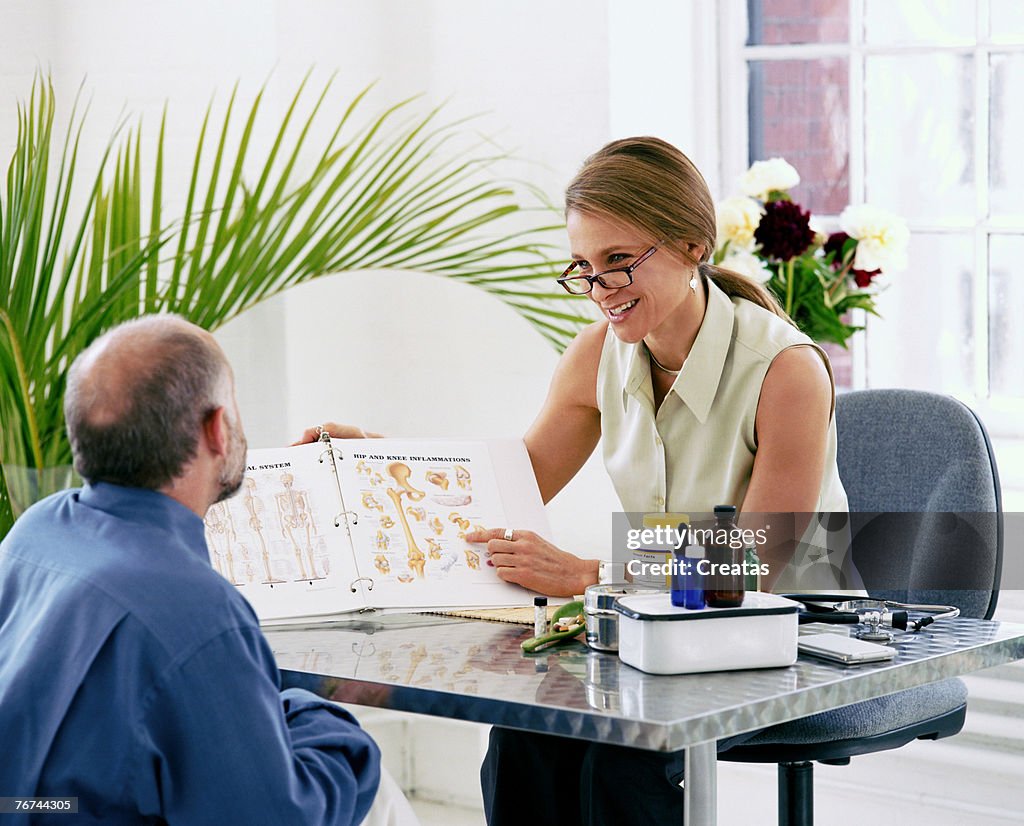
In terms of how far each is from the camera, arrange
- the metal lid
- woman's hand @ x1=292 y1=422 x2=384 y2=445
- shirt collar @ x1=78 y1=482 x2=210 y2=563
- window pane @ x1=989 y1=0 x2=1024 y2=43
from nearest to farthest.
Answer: shirt collar @ x1=78 y1=482 x2=210 y2=563 → the metal lid → woman's hand @ x1=292 y1=422 x2=384 y2=445 → window pane @ x1=989 y1=0 x2=1024 y2=43

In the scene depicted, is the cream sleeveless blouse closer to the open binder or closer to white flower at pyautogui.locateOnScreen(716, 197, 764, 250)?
the open binder

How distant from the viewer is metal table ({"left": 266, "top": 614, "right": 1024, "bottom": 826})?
4.95 ft

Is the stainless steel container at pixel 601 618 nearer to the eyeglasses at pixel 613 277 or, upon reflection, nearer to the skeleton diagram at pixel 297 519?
the skeleton diagram at pixel 297 519

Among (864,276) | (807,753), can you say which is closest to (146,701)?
(807,753)

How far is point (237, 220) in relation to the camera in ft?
9.82

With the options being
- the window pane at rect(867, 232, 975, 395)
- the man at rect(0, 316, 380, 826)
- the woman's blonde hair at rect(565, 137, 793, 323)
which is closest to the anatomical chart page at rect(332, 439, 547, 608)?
the woman's blonde hair at rect(565, 137, 793, 323)

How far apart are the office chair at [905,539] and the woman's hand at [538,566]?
0.33m

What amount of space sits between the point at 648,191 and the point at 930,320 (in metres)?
1.51

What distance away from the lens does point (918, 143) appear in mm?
3553

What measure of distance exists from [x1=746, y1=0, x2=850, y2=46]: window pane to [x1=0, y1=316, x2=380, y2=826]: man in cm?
251

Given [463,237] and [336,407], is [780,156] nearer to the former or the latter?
[463,237]

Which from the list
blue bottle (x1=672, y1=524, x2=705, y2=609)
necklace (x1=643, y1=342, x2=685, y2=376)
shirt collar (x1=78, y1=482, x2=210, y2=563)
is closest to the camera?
shirt collar (x1=78, y1=482, x2=210, y2=563)

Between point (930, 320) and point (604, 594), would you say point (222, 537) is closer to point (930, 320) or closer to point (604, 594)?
point (604, 594)

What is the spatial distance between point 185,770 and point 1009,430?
2.58m
